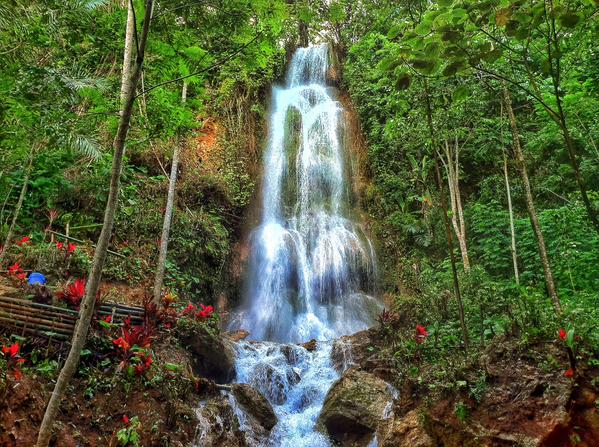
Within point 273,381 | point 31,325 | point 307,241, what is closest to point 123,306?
point 31,325

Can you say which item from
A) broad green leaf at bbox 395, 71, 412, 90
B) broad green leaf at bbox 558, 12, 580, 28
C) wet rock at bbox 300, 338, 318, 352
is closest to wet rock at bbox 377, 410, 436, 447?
broad green leaf at bbox 395, 71, 412, 90

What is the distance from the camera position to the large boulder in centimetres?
591

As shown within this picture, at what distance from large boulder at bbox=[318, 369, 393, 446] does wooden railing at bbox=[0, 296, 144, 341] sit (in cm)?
403

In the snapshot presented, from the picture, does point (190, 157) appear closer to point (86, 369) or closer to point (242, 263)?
point (242, 263)

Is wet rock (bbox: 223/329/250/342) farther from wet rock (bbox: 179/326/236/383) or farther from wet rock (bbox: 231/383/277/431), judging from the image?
wet rock (bbox: 231/383/277/431)

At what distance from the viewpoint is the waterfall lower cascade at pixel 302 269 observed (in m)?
7.57

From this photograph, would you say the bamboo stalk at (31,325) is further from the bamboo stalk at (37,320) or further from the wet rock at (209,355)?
the wet rock at (209,355)

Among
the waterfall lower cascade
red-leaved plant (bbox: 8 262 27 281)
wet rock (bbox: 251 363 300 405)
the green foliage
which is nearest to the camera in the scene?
the green foliage

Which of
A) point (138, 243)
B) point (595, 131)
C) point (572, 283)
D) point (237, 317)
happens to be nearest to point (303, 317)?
point (237, 317)

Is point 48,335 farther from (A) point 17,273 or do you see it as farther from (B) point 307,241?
(B) point 307,241

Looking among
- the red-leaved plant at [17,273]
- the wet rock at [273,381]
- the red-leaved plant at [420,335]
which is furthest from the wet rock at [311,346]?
the red-leaved plant at [17,273]

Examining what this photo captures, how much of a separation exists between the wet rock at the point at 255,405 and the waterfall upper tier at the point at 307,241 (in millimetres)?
3894

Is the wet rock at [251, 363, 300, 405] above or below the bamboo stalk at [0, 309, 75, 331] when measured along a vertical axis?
below

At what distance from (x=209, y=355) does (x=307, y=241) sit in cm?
667
